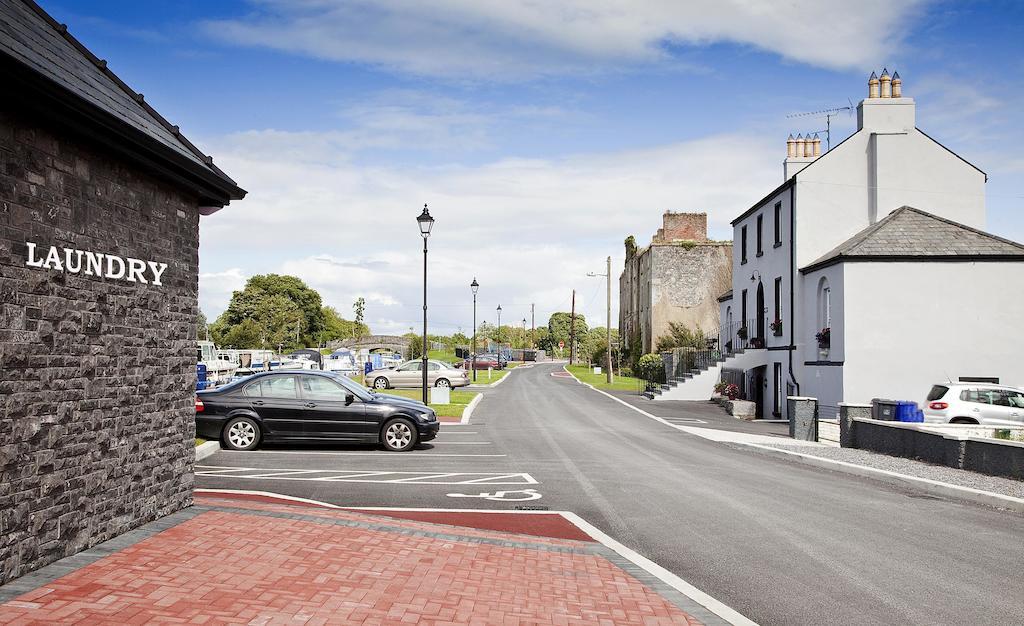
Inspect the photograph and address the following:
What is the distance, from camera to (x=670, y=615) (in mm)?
5965

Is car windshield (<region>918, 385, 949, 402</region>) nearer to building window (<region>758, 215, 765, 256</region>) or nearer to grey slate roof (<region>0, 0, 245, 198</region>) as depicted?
building window (<region>758, 215, 765, 256</region>)

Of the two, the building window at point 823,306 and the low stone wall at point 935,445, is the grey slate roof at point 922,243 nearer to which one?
the building window at point 823,306

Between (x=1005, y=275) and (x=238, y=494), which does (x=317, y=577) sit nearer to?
(x=238, y=494)

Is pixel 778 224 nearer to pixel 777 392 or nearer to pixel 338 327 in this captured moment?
pixel 777 392

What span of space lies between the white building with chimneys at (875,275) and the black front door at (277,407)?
1731cm

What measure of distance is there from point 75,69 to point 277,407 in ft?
30.4

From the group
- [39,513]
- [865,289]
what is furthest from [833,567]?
[865,289]

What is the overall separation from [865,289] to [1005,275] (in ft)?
13.7

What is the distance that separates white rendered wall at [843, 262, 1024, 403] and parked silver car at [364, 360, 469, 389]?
2067 cm

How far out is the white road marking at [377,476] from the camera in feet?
40.5

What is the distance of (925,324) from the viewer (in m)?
25.0

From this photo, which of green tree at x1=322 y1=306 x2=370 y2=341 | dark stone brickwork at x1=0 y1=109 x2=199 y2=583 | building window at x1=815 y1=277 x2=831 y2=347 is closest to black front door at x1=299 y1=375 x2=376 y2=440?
dark stone brickwork at x1=0 y1=109 x2=199 y2=583

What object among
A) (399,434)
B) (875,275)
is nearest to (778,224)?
(875,275)

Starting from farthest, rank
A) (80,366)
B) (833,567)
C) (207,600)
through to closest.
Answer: (833,567), (80,366), (207,600)
